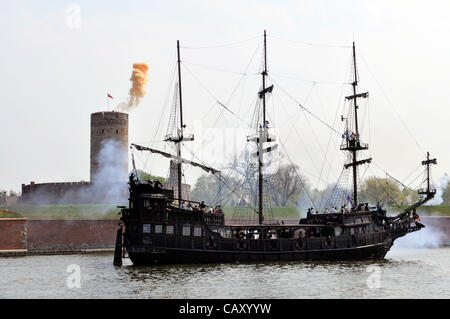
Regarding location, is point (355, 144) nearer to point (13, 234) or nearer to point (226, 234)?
point (226, 234)

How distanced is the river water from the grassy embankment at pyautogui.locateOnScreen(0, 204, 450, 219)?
14.0 meters

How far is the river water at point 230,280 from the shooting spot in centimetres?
2166

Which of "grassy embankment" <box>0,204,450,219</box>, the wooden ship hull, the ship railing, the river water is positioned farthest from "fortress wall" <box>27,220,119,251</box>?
the ship railing

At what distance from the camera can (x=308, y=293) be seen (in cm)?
2150

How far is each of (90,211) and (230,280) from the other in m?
26.5

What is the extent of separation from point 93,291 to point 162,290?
2.42 m

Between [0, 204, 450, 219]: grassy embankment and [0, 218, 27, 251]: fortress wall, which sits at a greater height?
[0, 204, 450, 219]: grassy embankment

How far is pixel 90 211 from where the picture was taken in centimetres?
4925

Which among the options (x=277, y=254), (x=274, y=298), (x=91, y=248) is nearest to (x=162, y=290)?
(x=274, y=298)

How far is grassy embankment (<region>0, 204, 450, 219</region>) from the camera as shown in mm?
47031

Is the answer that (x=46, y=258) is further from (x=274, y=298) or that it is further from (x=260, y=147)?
(x=274, y=298)

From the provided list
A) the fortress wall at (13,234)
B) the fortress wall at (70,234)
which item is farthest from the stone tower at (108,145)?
the fortress wall at (13,234)

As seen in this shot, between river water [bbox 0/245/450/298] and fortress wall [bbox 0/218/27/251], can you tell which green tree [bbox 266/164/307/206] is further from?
river water [bbox 0/245/450/298]

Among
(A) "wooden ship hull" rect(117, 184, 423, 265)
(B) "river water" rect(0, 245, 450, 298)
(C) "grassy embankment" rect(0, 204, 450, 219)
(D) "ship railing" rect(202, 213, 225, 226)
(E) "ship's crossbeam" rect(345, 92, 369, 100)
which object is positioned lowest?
(B) "river water" rect(0, 245, 450, 298)
